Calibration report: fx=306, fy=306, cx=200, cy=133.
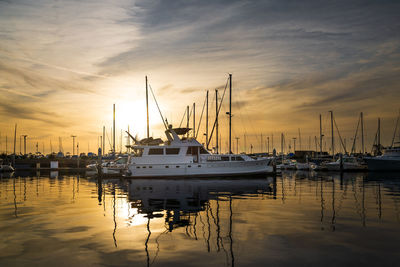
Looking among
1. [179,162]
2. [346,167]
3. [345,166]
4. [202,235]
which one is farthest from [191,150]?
[346,167]

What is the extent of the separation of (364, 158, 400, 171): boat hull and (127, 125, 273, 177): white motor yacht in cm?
2787

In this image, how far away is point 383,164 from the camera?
49125 millimetres

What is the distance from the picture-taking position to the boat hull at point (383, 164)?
48531mm

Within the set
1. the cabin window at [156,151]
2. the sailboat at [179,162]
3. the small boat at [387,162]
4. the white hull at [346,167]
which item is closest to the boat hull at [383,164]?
the small boat at [387,162]

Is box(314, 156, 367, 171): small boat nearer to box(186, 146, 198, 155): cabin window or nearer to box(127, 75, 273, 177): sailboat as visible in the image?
box(127, 75, 273, 177): sailboat

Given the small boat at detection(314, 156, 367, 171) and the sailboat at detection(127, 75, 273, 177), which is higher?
the sailboat at detection(127, 75, 273, 177)

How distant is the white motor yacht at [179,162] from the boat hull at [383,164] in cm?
2787

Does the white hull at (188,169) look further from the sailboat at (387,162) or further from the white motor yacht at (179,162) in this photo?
the sailboat at (387,162)

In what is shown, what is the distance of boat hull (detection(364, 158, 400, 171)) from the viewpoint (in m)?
48.5

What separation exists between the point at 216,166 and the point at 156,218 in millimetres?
23393

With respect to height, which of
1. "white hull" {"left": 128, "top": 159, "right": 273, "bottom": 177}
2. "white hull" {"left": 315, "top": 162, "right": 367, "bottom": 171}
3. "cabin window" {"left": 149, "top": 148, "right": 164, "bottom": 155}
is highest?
"cabin window" {"left": 149, "top": 148, "right": 164, "bottom": 155}

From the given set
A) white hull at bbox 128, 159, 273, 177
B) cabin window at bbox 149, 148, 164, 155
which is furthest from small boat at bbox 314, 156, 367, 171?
cabin window at bbox 149, 148, 164, 155

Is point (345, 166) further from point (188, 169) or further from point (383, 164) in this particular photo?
point (188, 169)

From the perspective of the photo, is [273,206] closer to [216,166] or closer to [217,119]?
[216,166]
